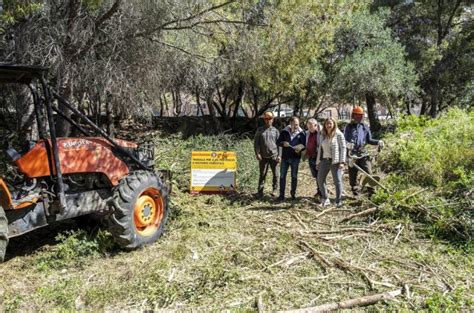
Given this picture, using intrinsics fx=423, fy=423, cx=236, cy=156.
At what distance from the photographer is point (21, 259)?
482cm

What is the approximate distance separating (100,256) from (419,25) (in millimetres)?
19008

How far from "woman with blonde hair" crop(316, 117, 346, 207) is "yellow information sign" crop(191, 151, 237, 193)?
189cm

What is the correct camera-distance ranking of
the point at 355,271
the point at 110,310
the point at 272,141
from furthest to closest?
the point at 272,141 < the point at 355,271 < the point at 110,310

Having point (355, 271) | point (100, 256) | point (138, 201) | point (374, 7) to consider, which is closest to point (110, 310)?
point (100, 256)

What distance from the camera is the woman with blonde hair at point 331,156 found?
657 cm

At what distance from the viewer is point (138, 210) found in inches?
200

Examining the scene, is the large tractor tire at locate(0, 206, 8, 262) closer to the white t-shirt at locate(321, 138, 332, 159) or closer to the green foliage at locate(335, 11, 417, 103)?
the white t-shirt at locate(321, 138, 332, 159)

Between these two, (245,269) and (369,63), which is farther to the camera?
(369,63)

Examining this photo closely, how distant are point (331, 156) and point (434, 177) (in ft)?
6.05

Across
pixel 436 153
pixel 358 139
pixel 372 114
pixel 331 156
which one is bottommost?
pixel 436 153

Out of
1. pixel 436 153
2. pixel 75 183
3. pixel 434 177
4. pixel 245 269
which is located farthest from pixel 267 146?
pixel 75 183

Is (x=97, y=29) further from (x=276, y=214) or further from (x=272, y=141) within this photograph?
(x=276, y=214)

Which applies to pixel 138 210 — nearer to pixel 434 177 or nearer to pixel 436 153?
pixel 434 177

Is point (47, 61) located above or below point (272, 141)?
above
